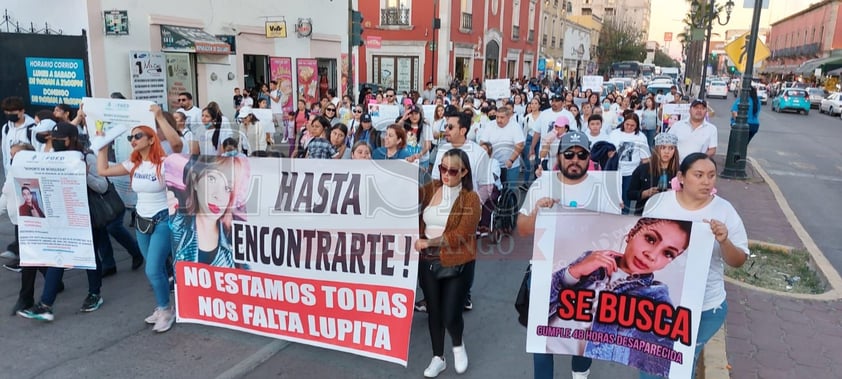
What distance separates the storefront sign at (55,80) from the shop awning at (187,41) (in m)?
1.99

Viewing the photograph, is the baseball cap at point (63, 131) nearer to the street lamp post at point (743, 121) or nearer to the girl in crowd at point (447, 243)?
the girl in crowd at point (447, 243)

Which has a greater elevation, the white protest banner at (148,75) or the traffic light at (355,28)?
the traffic light at (355,28)

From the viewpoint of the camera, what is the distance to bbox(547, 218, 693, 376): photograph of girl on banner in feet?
10.9

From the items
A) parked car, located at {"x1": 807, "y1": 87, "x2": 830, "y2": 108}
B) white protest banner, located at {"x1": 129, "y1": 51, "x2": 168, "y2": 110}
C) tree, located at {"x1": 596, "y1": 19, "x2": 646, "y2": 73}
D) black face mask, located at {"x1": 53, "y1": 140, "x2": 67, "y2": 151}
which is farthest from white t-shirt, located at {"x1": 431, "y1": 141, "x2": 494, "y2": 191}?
tree, located at {"x1": 596, "y1": 19, "x2": 646, "y2": 73}

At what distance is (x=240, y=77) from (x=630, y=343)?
15.5 metres

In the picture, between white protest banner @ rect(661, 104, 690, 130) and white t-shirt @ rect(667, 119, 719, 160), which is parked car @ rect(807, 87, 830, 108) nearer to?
white protest banner @ rect(661, 104, 690, 130)

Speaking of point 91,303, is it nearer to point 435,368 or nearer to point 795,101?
point 435,368

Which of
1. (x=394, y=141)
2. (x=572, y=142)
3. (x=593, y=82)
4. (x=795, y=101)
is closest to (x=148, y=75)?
(x=394, y=141)

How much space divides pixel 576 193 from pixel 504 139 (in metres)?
4.27

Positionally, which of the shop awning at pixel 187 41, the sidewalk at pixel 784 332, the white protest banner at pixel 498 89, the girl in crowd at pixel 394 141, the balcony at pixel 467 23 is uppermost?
the balcony at pixel 467 23

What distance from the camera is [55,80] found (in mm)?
12867

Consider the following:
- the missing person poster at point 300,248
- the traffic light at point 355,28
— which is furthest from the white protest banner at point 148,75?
the missing person poster at point 300,248

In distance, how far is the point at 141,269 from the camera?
21.8ft

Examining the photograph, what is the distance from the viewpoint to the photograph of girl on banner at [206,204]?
4.71 m
